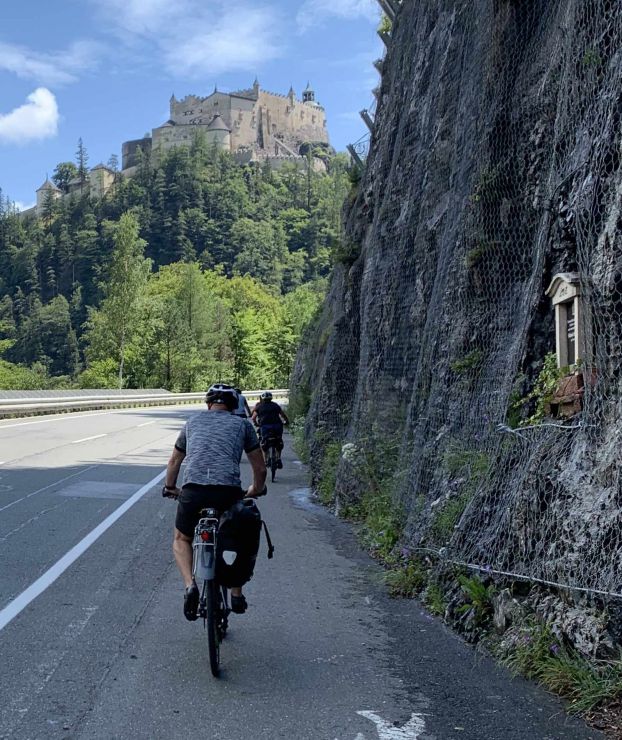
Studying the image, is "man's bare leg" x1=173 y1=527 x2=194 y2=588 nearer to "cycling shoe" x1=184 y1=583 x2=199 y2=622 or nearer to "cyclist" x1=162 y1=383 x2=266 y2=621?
"cyclist" x1=162 y1=383 x2=266 y2=621

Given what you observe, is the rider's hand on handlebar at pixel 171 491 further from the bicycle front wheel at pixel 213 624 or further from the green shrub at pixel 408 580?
the green shrub at pixel 408 580

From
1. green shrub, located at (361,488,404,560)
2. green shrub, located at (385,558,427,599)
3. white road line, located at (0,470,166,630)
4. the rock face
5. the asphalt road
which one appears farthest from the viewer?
green shrub, located at (361,488,404,560)

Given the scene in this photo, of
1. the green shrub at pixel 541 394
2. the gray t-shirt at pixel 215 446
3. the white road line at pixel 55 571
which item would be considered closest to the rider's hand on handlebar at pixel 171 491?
the gray t-shirt at pixel 215 446

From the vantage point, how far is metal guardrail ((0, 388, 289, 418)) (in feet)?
105

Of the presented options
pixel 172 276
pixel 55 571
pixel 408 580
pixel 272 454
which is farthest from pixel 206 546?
pixel 172 276

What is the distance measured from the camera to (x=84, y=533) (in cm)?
970

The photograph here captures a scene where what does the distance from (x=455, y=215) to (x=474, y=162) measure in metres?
0.67

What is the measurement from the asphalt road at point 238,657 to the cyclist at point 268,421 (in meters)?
6.64

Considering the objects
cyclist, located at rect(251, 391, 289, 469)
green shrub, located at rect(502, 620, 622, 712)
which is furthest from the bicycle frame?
cyclist, located at rect(251, 391, 289, 469)

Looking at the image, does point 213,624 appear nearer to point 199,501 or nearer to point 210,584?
point 210,584

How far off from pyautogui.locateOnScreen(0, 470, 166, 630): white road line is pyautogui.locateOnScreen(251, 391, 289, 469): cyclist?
16.7 feet

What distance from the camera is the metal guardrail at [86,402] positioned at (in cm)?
3192

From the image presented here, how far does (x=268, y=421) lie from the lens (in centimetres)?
1722

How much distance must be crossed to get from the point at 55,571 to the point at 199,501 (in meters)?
2.69
